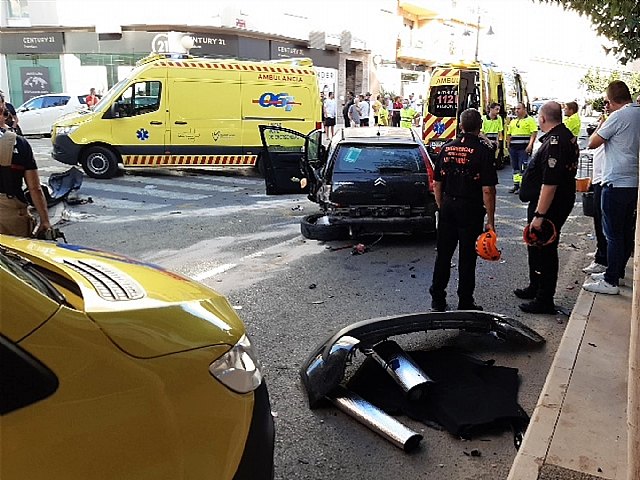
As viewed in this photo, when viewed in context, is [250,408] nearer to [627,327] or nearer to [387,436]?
[387,436]

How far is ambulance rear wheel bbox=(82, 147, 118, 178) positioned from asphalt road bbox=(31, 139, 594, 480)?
1016 mm

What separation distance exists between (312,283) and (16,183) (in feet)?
9.64

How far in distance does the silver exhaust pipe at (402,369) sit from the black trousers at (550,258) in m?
1.96

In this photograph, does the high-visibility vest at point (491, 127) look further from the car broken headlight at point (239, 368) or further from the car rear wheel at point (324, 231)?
the car broken headlight at point (239, 368)

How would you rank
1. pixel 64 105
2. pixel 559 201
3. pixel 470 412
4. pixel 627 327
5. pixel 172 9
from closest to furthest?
pixel 470 412 < pixel 627 327 < pixel 559 201 < pixel 64 105 < pixel 172 9

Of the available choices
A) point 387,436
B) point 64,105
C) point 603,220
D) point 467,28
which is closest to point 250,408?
point 387,436

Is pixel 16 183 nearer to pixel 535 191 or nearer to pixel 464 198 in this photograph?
pixel 464 198

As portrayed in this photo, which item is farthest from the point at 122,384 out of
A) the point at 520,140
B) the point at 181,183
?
the point at 181,183

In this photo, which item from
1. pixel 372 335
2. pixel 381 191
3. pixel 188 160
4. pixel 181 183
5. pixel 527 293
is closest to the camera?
pixel 372 335

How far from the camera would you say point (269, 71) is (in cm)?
1475

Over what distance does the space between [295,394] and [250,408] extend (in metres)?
2.02

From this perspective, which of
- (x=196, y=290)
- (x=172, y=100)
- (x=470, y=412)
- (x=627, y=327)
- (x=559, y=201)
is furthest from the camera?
(x=172, y=100)

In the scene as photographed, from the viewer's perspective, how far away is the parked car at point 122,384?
1583 millimetres

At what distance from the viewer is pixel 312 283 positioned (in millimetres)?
6594
